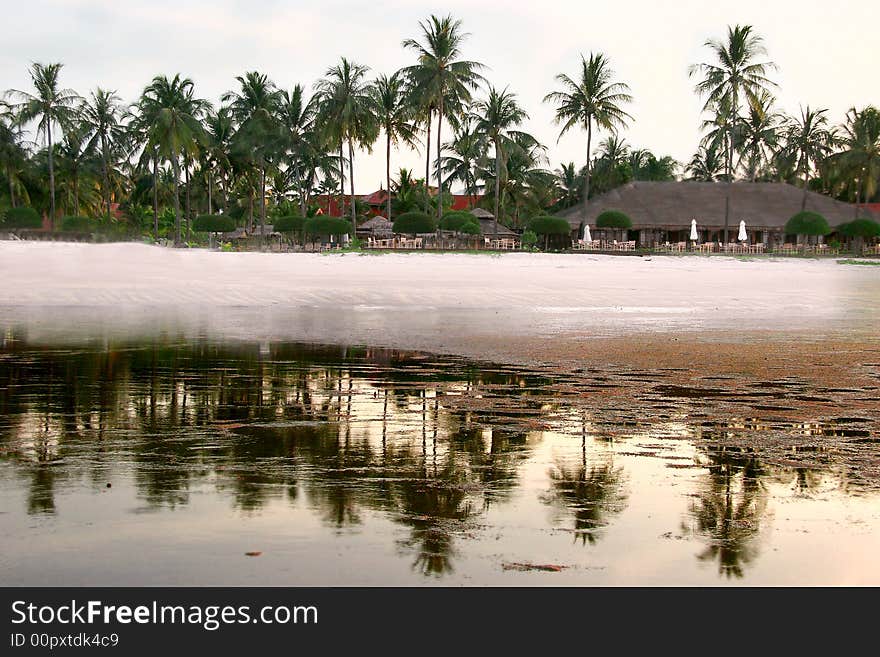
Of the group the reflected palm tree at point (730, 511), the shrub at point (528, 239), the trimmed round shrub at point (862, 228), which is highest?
the trimmed round shrub at point (862, 228)

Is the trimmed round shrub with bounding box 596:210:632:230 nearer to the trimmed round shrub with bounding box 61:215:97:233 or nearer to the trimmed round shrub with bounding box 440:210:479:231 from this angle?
the trimmed round shrub with bounding box 440:210:479:231

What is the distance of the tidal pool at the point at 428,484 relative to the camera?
15.8 ft

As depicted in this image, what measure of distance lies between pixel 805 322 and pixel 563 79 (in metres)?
56.9

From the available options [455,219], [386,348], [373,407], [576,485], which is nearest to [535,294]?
[386,348]

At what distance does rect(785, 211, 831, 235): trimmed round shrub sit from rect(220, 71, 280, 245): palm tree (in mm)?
36893

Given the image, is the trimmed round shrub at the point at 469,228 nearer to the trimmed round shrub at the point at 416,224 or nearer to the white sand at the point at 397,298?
the trimmed round shrub at the point at 416,224

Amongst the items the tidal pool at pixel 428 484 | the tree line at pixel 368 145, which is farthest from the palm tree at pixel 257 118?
the tidal pool at pixel 428 484

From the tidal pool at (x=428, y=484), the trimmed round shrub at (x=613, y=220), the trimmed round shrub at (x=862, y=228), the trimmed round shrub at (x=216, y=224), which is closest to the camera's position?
the tidal pool at (x=428, y=484)

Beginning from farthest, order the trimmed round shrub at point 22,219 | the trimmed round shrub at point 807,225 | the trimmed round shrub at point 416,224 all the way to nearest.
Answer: the trimmed round shrub at point 22,219 < the trimmed round shrub at point 807,225 < the trimmed round shrub at point 416,224

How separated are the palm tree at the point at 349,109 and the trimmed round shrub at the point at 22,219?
63.8 feet

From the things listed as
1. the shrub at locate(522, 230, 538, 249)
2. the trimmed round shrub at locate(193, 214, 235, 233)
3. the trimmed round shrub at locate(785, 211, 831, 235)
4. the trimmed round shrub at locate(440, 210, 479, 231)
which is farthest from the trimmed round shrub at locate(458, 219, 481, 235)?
the trimmed round shrub at locate(785, 211, 831, 235)

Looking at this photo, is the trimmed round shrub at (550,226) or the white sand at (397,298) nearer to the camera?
the white sand at (397,298)

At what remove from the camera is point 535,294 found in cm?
2545

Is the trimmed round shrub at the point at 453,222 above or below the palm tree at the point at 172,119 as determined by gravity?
below
